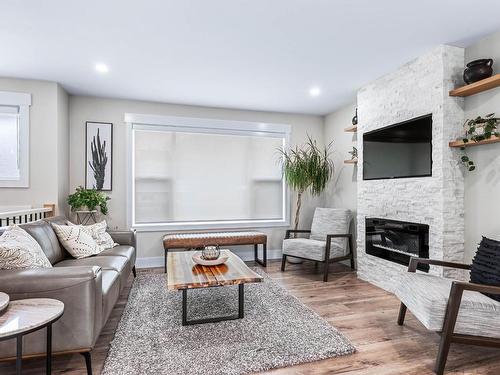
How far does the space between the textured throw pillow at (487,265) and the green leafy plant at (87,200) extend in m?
4.07

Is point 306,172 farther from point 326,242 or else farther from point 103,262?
point 103,262

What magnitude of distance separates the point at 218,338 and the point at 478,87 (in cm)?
301

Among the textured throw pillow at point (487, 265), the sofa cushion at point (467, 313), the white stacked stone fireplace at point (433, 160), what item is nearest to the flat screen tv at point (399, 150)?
the white stacked stone fireplace at point (433, 160)

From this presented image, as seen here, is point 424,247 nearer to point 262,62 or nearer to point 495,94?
point 495,94

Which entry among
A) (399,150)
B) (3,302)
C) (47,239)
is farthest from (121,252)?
(399,150)

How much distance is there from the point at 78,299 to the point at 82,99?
3.39 metres

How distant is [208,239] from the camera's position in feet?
13.6

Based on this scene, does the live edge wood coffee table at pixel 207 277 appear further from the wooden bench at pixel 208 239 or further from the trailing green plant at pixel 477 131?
the trailing green plant at pixel 477 131

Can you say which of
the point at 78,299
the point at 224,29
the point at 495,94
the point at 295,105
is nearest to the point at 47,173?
the point at 78,299

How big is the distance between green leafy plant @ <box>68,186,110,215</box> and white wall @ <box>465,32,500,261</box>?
417cm

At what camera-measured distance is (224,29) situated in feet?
8.17

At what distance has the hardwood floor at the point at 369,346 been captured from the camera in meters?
1.90

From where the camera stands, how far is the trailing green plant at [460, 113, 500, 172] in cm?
246

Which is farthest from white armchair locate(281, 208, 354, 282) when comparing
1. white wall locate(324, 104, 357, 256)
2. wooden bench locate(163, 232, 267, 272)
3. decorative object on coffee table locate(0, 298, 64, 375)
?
decorative object on coffee table locate(0, 298, 64, 375)
